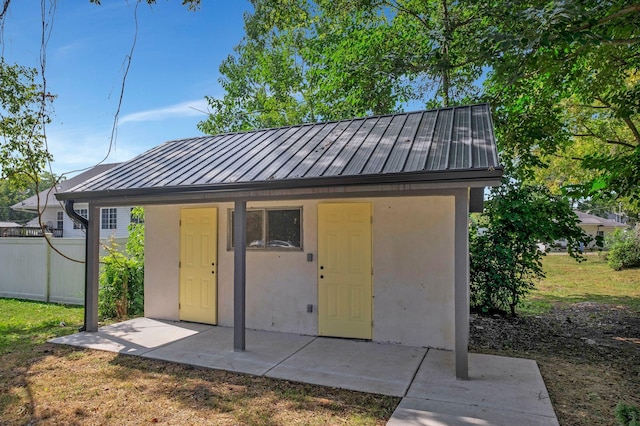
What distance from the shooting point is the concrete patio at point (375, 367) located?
3754 mm

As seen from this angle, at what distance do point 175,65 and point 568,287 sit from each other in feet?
45.4

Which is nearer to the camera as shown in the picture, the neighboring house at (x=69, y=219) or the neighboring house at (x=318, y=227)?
the neighboring house at (x=318, y=227)

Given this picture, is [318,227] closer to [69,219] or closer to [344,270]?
[344,270]

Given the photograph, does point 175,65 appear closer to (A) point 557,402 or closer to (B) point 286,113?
(B) point 286,113

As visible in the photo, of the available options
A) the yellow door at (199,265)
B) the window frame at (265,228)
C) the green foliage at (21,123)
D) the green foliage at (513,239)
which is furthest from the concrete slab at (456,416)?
the green foliage at (21,123)

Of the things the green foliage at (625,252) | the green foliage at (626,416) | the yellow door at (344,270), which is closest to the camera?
the green foliage at (626,416)

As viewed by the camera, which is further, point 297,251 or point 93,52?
point 93,52

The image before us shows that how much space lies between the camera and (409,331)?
19.3 feet

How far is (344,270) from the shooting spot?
248 inches

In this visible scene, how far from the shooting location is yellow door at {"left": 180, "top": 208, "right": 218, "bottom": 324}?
721 cm

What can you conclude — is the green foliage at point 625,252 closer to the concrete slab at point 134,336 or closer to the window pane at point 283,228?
the window pane at point 283,228

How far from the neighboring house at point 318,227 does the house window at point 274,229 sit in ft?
0.06

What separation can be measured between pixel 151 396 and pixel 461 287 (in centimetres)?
358

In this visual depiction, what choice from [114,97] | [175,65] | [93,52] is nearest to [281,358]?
[114,97]
